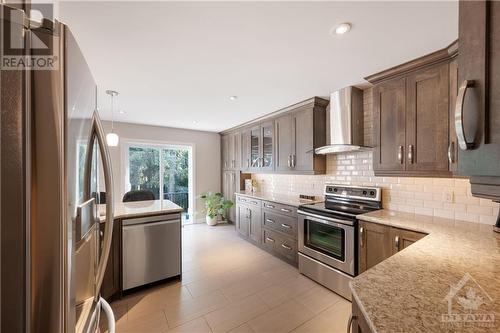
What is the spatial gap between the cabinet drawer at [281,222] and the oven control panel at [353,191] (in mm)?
697

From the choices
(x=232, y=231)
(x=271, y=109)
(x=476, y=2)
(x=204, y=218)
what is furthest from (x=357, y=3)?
(x=204, y=218)

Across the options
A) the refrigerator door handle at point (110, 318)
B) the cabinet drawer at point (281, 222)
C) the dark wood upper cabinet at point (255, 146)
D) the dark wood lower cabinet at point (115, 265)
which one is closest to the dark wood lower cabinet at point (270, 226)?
the cabinet drawer at point (281, 222)

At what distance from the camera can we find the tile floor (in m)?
1.92

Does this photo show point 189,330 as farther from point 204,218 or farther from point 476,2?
point 204,218

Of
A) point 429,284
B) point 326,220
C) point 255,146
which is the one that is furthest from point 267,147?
point 429,284

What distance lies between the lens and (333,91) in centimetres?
276

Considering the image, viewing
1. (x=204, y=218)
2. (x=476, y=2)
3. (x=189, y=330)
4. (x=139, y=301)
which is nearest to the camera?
(x=476, y=2)

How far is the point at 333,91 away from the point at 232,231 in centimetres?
364

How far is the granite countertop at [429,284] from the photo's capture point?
66 cm

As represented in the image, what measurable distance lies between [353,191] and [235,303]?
6.60 feet

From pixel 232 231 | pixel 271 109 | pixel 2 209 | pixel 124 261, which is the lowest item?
pixel 232 231

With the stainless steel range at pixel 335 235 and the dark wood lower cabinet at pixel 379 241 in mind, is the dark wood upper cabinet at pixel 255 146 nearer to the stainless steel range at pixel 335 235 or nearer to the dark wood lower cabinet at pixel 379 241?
the stainless steel range at pixel 335 235

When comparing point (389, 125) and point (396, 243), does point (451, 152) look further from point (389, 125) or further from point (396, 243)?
point (396, 243)

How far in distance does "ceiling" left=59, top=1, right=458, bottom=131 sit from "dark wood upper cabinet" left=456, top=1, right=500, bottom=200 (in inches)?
34.4
